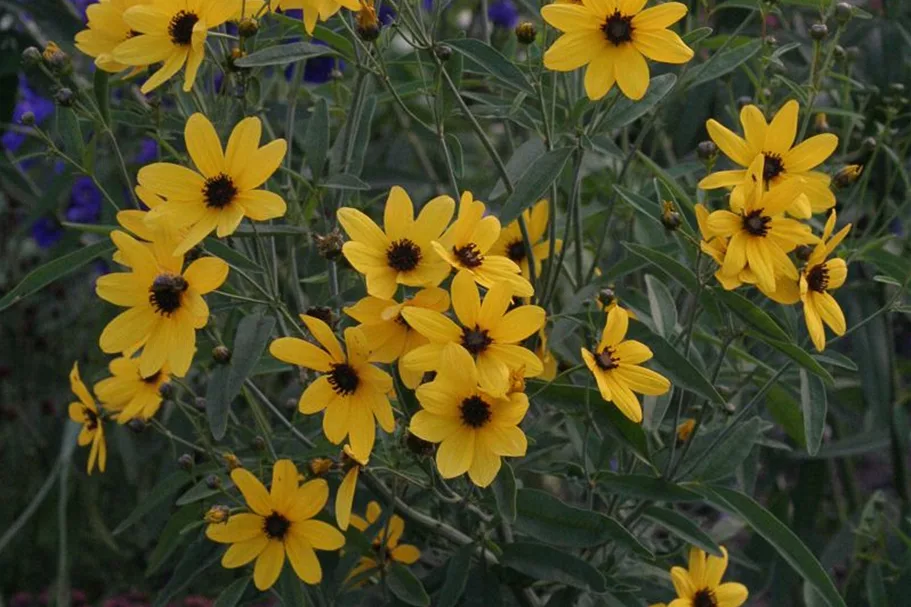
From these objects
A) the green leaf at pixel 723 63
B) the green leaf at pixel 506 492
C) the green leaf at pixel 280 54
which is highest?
the green leaf at pixel 280 54

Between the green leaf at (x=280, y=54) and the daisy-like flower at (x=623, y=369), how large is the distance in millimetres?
314

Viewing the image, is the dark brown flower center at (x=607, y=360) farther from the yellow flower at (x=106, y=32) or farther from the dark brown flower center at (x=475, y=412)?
the yellow flower at (x=106, y=32)

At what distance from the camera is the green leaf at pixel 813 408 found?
1066 mm

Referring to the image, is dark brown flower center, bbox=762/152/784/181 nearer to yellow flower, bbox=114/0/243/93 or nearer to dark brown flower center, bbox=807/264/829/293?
dark brown flower center, bbox=807/264/829/293

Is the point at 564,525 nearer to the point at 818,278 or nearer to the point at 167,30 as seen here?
the point at 818,278

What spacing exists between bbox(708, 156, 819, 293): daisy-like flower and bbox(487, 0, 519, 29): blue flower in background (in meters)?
1.33

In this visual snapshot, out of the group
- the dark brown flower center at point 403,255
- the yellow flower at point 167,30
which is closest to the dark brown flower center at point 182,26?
the yellow flower at point 167,30

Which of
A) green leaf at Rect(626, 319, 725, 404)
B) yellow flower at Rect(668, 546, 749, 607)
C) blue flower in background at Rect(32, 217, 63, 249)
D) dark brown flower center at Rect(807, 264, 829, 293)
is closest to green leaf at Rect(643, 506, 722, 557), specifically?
yellow flower at Rect(668, 546, 749, 607)

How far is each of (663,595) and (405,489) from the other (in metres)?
0.29

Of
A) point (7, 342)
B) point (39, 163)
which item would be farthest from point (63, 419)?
point (39, 163)

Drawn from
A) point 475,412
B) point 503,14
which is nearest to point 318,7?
point 475,412

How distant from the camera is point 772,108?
1404mm

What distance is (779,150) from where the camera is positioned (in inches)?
39.8

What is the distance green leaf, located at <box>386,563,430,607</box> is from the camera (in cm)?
113
